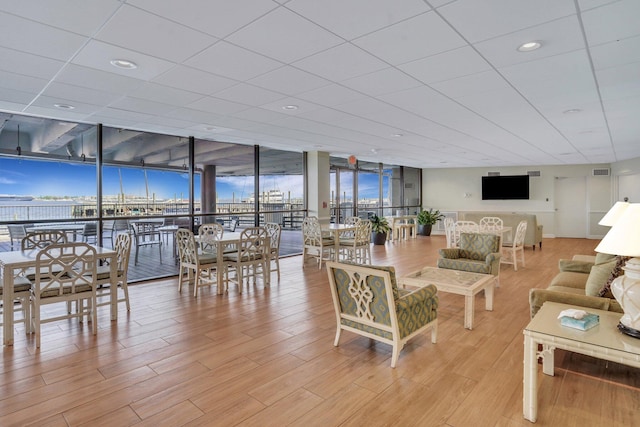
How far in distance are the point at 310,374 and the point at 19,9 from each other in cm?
305

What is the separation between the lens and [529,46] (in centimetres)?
267

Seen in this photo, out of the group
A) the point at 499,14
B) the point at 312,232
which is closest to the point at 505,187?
the point at 312,232

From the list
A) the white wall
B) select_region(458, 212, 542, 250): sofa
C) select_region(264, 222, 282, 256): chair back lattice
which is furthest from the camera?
the white wall

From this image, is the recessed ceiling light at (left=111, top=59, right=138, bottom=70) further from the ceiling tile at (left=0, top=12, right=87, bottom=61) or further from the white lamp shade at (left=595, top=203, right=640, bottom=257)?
the white lamp shade at (left=595, top=203, right=640, bottom=257)

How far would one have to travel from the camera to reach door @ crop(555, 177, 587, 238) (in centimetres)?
1177

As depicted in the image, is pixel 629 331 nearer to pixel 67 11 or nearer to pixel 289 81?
pixel 289 81

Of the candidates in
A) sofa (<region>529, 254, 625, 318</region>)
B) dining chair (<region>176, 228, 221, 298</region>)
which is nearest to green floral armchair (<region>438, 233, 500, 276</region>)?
sofa (<region>529, 254, 625, 318</region>)

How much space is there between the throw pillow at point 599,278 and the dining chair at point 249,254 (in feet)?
13.0

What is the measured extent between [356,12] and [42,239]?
4.63 metres

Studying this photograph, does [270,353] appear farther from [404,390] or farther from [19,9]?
[19,9]

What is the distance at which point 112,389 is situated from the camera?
8.38 ft

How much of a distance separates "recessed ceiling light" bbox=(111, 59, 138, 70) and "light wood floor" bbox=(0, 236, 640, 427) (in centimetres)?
249

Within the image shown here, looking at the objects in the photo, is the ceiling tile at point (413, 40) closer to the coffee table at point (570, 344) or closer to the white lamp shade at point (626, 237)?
the white lamp shade at point (626, 237)

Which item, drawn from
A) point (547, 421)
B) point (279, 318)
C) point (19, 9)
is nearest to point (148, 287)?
point (279, 318)
